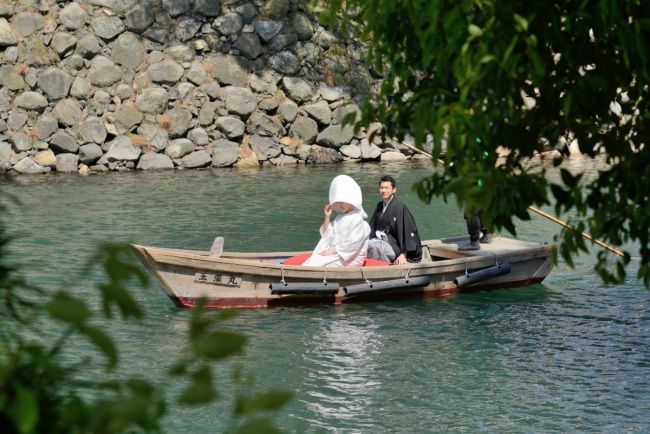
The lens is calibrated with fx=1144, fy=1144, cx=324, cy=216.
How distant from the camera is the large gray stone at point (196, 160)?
1067 inches

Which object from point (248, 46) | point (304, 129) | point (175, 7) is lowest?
point (304, 129)

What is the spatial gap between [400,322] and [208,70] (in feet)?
54.1

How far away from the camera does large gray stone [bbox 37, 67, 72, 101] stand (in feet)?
89.5

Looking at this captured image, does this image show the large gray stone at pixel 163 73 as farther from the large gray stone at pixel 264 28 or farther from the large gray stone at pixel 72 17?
the large gray stone at pixel 264 28

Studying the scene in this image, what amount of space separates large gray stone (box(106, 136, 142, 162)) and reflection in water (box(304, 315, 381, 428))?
14.6 m

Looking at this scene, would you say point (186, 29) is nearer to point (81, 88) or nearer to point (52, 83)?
point (81, 88)

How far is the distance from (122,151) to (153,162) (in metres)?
0.76

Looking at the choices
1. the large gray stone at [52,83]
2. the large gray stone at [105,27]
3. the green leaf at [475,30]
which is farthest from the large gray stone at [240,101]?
the green leaf at [475,30]

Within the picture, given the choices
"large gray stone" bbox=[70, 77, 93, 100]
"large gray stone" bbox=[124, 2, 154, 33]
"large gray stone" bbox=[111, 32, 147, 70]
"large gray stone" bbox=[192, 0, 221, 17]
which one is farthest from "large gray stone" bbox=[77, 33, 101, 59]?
"large gray stone" bbox=[192, 0, 221, 17]

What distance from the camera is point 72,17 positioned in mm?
27766

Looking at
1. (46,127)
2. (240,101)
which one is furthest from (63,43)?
(240,101)

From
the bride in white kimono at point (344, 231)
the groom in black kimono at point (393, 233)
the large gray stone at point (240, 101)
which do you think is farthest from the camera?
the large gray stone at point (240, 101)

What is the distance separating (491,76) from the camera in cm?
446

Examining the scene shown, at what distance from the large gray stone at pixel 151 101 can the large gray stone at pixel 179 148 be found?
939mm
